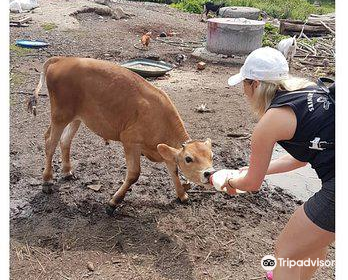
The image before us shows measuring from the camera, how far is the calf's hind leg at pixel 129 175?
5047 mm

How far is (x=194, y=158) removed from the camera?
4.58m

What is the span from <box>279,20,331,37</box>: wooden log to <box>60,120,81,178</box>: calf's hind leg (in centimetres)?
1451

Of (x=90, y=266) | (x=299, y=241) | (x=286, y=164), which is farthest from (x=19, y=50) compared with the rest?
(x=299, y=241)

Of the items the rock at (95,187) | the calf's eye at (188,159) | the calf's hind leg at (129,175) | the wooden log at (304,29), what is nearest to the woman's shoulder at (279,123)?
the calf's eye at (188,159)

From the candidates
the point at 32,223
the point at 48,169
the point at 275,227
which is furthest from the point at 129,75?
the point at 275,227

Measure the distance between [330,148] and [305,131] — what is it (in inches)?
8.3

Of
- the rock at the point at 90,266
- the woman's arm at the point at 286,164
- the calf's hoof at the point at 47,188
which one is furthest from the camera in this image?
the calf's hoof at the point at 47,188

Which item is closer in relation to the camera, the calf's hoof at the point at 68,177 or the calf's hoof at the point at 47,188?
the calf's hoof at the point at 47,188

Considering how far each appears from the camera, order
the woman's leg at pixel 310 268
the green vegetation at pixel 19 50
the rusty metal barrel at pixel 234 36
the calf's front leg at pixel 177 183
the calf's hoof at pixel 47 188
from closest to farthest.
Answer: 1. the woman's leg at pixel 310 268
2. the calf's front leg at pixel 177 183
3. the calf's hoof at pixel 47 188
4. the green vegetation at pixel 19 50
5. the rusty metal barrel at pixel 234 36

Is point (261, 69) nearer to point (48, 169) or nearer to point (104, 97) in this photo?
Answer: point (104, 97)

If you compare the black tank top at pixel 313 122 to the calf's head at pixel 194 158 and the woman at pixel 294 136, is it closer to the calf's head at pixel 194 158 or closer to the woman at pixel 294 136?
the woman at pixel 294 136

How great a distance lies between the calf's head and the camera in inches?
178

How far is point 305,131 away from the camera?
296 centimetres

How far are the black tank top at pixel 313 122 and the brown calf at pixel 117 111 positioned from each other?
1935mm
